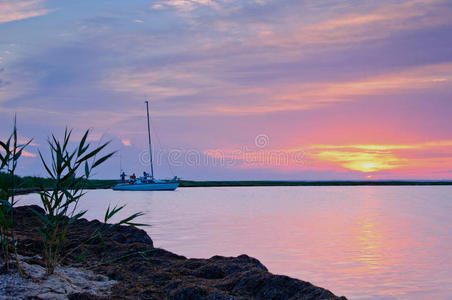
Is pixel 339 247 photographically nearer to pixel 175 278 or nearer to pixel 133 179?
pixel 175 278

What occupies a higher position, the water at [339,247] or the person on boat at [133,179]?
the person on boat at [133,179]

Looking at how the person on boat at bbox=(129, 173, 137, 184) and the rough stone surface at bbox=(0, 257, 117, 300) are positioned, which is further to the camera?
the person on boat at bbox=(129, 173, 137, 184)

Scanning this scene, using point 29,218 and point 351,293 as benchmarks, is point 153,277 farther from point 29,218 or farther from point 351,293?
point 29,218

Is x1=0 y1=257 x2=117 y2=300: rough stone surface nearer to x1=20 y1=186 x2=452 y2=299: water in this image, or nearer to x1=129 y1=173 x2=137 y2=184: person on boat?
x1=20 y1=186 x2=452 y2=299: water

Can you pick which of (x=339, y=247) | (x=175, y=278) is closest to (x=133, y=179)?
(x=339, y=247)

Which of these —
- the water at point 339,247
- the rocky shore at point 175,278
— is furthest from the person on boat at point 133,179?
the rocky shore at point 175,278

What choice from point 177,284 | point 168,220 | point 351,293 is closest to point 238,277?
point 177,284

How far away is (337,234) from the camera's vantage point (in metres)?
24.9

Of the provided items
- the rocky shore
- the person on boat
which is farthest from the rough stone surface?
the person on boat

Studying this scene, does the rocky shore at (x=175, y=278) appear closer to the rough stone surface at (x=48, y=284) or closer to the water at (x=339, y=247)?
the rough stone surface at (x=48, y=284)

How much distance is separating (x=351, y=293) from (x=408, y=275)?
12.1 feet

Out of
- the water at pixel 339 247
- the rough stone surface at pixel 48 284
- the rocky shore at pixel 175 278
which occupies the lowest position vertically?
the water at pixel 339 247

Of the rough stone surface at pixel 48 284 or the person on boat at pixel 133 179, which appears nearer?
the rough stone surface at pixel 48 284

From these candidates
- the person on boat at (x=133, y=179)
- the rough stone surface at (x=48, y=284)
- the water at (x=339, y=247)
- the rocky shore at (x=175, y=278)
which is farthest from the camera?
the person on boat at (x=133, y=179)
